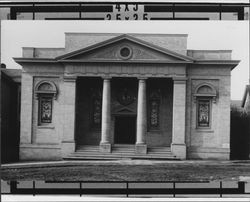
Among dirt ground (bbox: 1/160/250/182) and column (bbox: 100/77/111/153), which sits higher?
column (bbox: 100/77/111/153)

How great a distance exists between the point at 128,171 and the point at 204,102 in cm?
140

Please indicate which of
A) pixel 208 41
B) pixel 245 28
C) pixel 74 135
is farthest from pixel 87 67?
pixel 245 28

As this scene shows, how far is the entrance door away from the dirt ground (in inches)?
14.6

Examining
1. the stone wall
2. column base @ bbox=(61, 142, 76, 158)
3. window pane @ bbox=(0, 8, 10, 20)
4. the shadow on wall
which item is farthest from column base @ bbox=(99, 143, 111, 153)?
window pane @ bbox=(0, 8, 10, 20)

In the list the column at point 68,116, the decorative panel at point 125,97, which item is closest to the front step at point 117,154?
the column at point 68,116

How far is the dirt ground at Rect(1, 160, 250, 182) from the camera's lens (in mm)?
5996

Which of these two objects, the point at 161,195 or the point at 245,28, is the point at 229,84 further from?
the point at 161,195

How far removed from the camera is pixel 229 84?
625cm

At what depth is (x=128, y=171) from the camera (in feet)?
19.9

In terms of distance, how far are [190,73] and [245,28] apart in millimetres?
1000

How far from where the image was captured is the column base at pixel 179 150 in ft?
20.2

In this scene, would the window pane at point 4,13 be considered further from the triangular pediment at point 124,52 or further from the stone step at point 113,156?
the stone step at point 113,156

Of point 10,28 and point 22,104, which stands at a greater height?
point 10,28

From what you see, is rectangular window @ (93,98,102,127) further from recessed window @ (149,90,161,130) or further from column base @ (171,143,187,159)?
column base @ (171,143,187,159)
